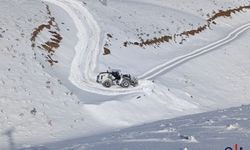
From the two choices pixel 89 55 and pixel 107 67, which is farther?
pixel 89 55

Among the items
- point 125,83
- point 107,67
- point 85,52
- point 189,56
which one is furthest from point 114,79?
point 189,56

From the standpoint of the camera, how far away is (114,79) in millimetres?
36750

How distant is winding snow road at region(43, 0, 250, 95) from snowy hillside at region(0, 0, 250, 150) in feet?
0.31

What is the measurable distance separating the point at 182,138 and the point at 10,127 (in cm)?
1237

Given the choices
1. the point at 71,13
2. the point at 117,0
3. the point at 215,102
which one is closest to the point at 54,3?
the point at 71,13

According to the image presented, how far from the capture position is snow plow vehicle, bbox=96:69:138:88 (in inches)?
1439

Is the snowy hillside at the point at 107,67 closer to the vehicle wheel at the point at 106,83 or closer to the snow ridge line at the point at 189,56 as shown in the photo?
the snow ridge line at the point at 189,56

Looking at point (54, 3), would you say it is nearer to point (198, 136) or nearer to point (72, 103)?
point (72, 103)

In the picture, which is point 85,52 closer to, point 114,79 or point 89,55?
point 89,55

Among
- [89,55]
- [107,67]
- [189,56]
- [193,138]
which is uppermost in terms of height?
[189,56]

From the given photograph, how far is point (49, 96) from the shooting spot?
3203 cm

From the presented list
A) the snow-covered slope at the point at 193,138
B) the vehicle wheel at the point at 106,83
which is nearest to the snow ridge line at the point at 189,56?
the vehicle wheel at the point at 106,83

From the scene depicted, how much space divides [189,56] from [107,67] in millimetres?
12054

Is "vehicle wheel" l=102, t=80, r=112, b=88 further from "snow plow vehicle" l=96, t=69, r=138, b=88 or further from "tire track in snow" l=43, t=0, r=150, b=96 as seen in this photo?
"tire track in snow" l=43, t=0, r=150, b=96
